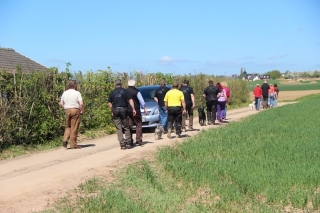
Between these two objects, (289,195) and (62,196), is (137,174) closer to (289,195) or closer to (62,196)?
(62,196)

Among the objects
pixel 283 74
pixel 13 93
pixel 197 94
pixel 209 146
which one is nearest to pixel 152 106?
pixel 13 93

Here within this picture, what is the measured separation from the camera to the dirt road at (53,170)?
8.04 m

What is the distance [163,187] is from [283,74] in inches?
7726

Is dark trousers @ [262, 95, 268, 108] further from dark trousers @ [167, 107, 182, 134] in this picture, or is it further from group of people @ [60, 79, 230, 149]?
dark trousers @ [167, 107, 182, 134]

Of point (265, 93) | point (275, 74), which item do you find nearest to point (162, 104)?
point (265, 93)

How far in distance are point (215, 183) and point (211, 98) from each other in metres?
11.8

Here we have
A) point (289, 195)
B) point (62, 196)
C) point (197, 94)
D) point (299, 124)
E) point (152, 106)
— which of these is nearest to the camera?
point (289, 195)

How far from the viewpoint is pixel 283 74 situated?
19762 centimetres

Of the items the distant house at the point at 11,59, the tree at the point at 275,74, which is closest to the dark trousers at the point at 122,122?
the distant house at the point at 11,59

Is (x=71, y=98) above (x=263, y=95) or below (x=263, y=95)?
above

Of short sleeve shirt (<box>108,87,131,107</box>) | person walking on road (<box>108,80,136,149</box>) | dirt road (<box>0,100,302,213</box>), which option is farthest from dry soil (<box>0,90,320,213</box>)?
short sleeve shirt (<box>108,87,131,107</box>)

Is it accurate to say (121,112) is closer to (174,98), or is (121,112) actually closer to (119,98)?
(119,98)

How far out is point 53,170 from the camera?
10.4 m

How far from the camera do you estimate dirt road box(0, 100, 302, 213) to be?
8039 mm
